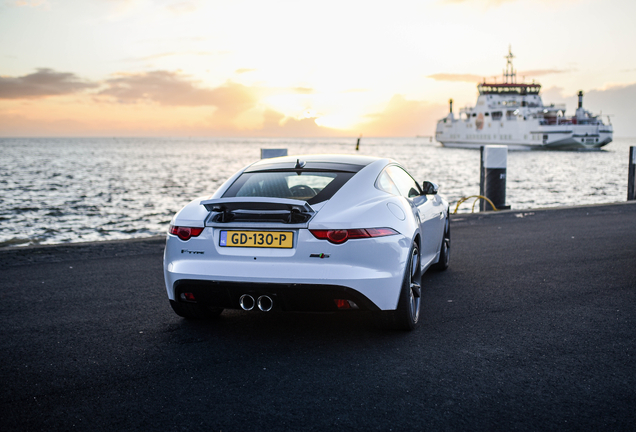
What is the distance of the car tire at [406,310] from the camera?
13.2ft

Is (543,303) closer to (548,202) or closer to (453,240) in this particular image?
(453,240)

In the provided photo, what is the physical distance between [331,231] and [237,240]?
668mm

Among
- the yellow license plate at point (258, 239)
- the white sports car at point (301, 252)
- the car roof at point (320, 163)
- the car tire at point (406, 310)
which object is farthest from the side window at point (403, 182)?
the yellow license plate at point (258, 239)

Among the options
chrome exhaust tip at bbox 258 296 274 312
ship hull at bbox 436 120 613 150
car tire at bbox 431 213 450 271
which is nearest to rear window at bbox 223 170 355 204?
chrome exhaust tip at bbox 258 296 274 312

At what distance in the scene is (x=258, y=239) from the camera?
379 cm

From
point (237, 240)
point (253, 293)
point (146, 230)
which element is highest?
point (237, 240)

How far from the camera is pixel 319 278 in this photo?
3648 millimetres

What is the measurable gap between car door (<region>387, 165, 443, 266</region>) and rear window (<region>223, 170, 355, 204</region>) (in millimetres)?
787

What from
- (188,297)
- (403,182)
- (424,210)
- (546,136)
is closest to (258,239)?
(188,297)

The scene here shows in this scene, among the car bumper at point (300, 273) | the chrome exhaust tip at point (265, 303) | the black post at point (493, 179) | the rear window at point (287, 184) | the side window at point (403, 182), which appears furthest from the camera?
the black post at point (493, 179)

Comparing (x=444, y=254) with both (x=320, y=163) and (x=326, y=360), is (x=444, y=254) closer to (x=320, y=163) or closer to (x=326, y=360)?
(x=320, y=163)

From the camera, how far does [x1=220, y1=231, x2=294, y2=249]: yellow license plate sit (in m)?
3.74

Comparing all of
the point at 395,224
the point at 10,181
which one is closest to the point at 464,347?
the point at 395,224

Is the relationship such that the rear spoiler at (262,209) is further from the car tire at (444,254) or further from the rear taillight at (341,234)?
the car tire at (444,254)
